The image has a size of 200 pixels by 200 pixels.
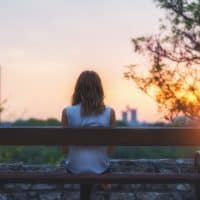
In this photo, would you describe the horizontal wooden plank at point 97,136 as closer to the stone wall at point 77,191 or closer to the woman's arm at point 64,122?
the woman's arm at point 64,122

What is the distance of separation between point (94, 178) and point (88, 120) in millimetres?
403

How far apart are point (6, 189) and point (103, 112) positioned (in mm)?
3204

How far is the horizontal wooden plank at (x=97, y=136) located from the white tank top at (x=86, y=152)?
0.48 feet

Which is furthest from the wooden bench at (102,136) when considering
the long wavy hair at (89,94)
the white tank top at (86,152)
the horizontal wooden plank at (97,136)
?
the long wavy hair at (89,94)

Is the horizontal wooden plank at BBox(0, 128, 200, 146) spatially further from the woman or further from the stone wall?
the stone wall

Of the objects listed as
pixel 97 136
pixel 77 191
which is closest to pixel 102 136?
pixel 97 136

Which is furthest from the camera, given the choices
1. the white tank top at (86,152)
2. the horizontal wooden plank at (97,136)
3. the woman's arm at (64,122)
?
the woman's arm at (64,122)

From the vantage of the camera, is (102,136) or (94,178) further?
(94,178)

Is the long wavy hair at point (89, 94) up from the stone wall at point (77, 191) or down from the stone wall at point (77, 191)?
up

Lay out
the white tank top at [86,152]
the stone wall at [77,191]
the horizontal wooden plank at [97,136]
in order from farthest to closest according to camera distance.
Answer: the stone wall at [77,191] → the white tank top at [86,152] → the horizontal wooden plank at [97,136]

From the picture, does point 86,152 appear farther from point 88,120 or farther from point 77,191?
point 77,191

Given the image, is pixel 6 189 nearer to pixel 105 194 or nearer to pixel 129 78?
pixel 105 194

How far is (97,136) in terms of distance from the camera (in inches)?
199

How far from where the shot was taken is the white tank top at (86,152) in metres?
5.19
